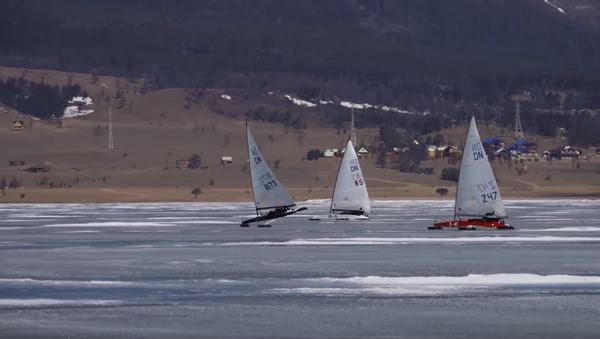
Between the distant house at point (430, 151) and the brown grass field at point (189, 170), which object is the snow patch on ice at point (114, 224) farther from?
the distant house at point (430, 151)

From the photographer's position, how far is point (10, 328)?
3303 cm

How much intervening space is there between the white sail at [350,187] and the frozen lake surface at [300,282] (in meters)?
8.88

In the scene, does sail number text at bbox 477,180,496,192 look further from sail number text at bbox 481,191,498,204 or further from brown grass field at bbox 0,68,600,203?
brown grass field at bbox 0,68,600,203

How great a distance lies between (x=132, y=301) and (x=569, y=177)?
114 m

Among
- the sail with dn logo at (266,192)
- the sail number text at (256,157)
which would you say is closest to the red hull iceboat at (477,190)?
the sail with dn logo at (266,192)

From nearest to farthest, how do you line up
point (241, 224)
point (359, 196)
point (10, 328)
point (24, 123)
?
1. point (10, 328)
2. point (241, 224)
3. point (359, 196)
4. point (24, 123)

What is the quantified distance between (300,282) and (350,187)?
3819cm

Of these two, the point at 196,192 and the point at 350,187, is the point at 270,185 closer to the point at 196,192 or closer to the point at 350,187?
the point at 350,187

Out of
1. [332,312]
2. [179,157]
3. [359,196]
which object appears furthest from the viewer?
[179,157]

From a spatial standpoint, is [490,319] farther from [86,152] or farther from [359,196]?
[86,152]

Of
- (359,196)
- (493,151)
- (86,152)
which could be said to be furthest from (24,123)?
(359,196)

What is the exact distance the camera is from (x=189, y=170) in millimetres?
151375

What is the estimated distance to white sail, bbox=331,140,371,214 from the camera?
261 feet

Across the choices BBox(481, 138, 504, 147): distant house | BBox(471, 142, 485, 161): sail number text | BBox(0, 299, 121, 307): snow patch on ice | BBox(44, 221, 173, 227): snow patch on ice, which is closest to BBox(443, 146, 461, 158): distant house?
BBox(481, 138, 504, 147): distant house
